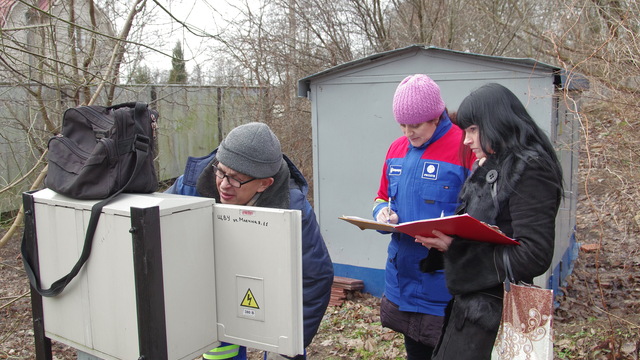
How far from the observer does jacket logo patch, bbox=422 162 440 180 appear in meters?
2.71

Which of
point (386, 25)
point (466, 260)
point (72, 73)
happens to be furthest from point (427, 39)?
point (466, 260)

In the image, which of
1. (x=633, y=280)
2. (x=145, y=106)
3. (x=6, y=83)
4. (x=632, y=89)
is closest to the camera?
(x=145, y=106)

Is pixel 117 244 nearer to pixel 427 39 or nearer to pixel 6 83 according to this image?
pixel 6 83

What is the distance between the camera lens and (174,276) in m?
1.46

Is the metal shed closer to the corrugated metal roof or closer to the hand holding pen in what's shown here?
the corrugated metal roof

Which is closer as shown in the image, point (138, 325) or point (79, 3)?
point (138, 325)

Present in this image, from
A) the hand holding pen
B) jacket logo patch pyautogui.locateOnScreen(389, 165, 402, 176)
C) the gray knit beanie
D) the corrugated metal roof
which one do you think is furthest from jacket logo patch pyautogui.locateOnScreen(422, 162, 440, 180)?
the corrugated metal roof

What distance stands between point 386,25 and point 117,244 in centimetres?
824

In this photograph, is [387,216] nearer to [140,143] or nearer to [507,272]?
[507,272]

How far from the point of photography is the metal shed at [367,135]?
4910mm

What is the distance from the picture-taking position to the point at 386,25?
9.04m

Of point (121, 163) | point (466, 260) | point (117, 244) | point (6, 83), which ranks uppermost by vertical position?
point (6, 83)

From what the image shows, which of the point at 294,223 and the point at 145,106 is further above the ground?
the point at 145,106

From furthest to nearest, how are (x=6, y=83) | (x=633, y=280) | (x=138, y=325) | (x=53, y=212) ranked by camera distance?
(x=633, y=280) → (x=6, y=83) → (x=53, y=212) → (x=138, y=325)
